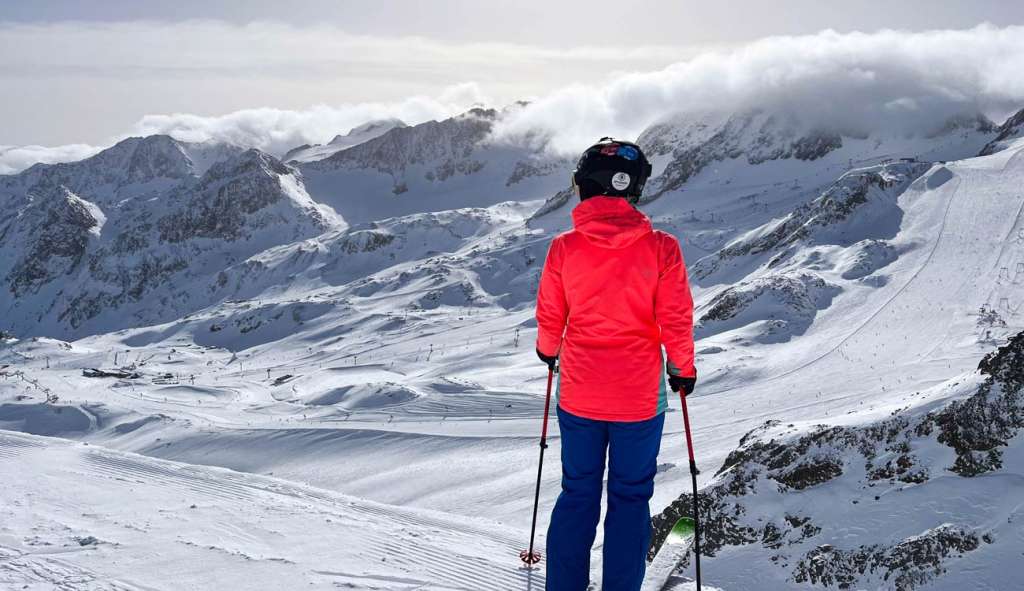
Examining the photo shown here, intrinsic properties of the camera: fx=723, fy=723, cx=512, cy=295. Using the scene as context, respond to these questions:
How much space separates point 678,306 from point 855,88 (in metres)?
175

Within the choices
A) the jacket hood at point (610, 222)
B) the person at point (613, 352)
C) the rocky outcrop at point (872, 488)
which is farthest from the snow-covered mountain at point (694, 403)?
the jacket hood at point (610, 222)

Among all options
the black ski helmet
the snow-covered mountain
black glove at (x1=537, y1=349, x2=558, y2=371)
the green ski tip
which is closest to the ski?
the green ski tip

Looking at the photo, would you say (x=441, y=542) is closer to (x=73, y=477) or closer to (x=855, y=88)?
(x=73, y=477)

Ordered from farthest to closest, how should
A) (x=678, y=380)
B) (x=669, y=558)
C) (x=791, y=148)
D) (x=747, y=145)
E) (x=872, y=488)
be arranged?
(x=747, y=145)
(x=791, y=148)
(x=872, y=488)
(x=669, y=558)
(x=678, y=380)

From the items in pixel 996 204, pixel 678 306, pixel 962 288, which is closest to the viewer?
pixel 678 306

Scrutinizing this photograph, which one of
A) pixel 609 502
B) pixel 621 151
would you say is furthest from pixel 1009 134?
pixel 609 502

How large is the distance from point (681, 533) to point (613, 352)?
3195 mm

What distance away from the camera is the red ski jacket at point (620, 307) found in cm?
543

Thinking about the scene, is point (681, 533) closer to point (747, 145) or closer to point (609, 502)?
point (609, 502)

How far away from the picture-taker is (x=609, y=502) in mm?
5594

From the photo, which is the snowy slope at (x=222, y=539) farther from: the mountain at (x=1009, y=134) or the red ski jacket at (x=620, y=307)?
the mountain at (x=1009, y=134)

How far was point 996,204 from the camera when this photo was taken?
56750 millimetres

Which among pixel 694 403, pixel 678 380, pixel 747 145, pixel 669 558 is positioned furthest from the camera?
pixel 747 145

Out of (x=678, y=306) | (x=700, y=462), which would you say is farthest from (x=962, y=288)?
(x=678, y=306)
